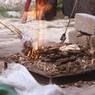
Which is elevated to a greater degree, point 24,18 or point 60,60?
point 60,60

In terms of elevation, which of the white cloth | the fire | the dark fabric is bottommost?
the dark fabric

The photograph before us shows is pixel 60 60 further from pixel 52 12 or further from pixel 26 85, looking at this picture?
pixel 52 12

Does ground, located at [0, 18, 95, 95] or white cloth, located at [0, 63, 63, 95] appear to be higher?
white cloth, located at [0, 63, 63, 95]

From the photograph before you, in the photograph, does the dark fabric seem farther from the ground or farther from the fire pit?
the fire pit

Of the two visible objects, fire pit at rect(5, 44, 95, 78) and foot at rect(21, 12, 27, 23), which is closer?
fire pit at rect(5, 44, 95, 78)

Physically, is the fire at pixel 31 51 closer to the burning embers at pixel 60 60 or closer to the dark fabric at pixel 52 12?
the burning embers at pixel 60 60

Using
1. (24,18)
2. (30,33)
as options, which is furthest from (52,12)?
(30,33)

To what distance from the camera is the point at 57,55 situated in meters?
6.36

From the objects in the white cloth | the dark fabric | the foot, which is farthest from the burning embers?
the dark fabric

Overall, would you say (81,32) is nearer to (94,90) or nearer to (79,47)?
(79,47)

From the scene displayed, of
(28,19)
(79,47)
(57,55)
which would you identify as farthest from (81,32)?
(28,19)

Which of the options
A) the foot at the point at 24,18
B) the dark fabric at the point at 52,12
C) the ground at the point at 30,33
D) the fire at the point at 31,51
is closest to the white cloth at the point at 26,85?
the fire at the point at 31,51

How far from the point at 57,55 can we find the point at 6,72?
0.93 m

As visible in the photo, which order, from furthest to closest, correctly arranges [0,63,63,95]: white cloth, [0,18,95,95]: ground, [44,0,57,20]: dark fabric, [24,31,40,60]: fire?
[44,0,57,20]: dark fabric, [0,18,95,95]: ground, [24,31,40,60]: fire, [0,63,63,95]: white cloth
